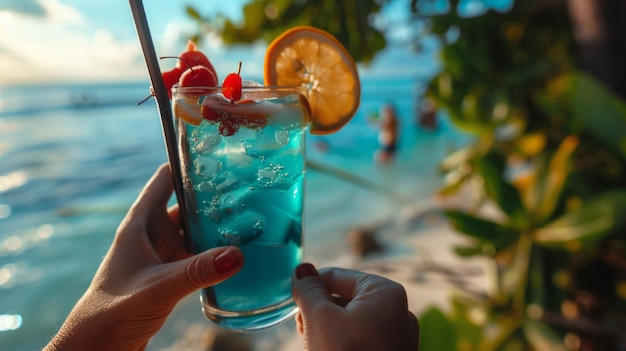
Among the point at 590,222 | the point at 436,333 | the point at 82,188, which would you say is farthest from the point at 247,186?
the point at 82,188

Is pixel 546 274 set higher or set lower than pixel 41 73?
lower

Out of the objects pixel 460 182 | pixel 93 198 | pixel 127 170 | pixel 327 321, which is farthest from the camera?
pixel 127 170

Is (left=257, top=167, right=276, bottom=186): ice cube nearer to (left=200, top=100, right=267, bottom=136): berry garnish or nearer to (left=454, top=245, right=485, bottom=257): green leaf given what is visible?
(left=200, top=100, right=267, bottom=136): berry garnish

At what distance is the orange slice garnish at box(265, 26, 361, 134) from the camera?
792mm

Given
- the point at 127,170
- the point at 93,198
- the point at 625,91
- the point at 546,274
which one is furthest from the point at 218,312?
the point at 127,170

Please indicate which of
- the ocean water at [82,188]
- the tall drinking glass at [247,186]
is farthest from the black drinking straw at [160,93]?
the ocean water at [82,188]

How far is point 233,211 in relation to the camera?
0.75 metres

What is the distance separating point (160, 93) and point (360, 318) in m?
0.47

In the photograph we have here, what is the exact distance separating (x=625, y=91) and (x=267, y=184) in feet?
5.54

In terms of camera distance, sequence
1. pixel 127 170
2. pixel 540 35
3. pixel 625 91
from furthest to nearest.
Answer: pixel 127 170
pixel 540 35
pixel 625 91

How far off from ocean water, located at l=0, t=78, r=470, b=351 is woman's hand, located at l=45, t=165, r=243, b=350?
0.15 m

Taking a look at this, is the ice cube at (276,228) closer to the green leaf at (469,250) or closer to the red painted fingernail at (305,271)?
the red painted fingernail at (305,271)

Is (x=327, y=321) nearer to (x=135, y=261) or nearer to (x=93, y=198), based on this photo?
(x=135, y=261)

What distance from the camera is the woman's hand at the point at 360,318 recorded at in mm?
581
